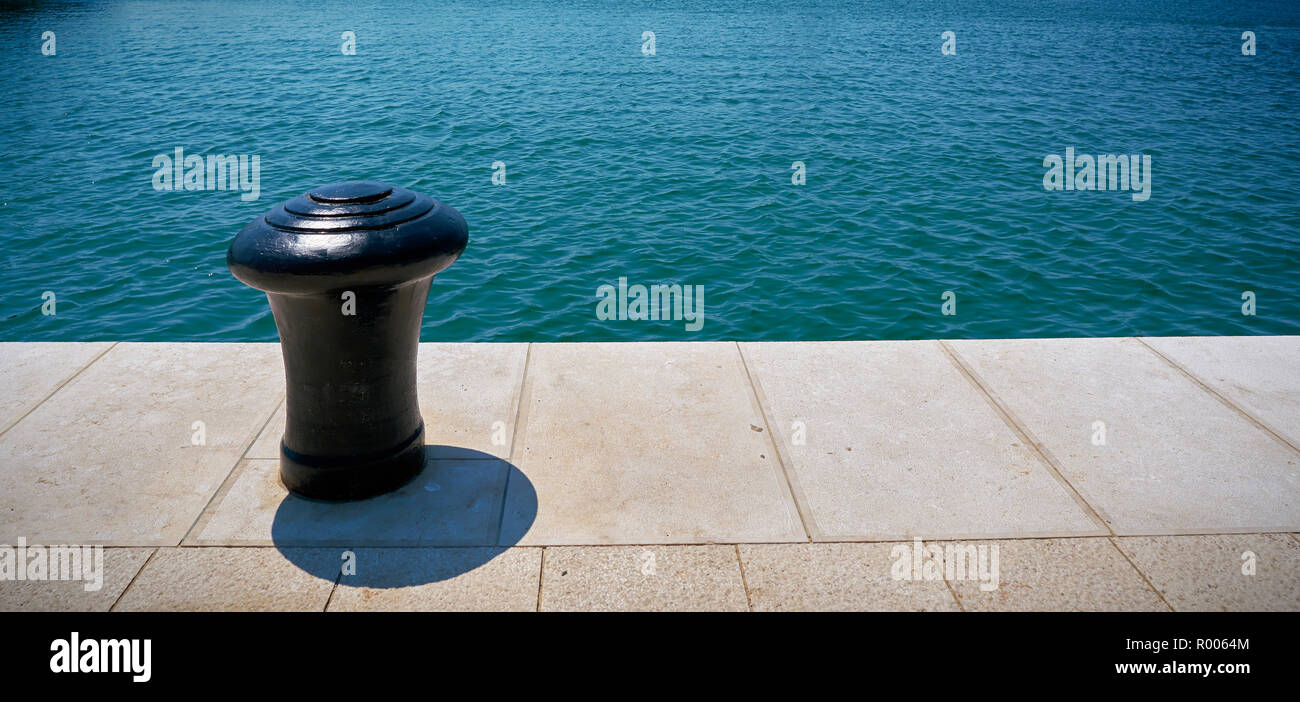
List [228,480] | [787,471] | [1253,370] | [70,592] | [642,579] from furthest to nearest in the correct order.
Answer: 1. [1253,370]
2. [787,471]
3. [228,480]
4. [642,579]
5. [70,592]

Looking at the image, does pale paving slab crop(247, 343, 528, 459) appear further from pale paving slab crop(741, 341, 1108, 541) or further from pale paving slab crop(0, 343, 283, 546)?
pale paving slab crop(741, 341, 1108, 541)

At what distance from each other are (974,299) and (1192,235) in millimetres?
4086

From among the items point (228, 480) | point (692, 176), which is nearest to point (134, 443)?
point (228, 480)

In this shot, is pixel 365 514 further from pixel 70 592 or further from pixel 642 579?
pixel 642 579

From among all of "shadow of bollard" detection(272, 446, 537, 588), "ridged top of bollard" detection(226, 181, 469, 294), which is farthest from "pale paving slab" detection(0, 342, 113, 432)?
"ridged top of bollard" detection(226, 181, 469, 294)

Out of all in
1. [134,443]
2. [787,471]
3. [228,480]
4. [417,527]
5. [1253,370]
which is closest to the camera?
[417,527]

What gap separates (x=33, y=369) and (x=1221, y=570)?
6.19 m

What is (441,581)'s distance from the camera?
11.6 ft

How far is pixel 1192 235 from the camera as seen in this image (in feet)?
38.1

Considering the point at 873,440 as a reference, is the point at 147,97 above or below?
above

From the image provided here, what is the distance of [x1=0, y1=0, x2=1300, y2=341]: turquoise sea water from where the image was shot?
9.62 metres

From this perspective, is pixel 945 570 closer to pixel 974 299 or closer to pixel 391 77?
pixel 974 299
